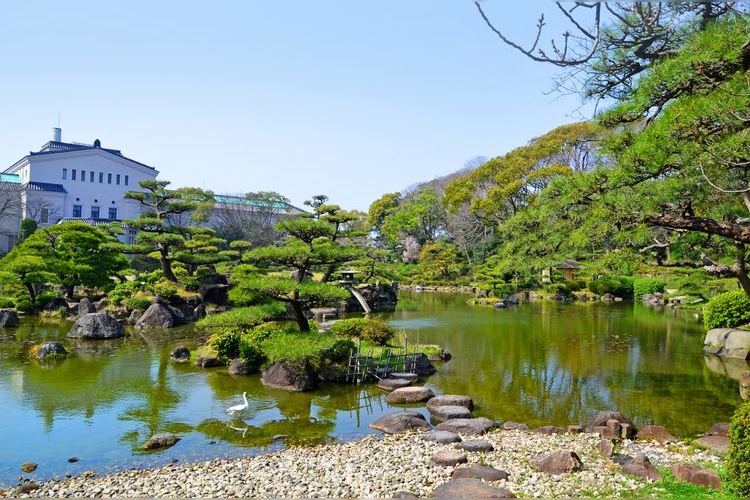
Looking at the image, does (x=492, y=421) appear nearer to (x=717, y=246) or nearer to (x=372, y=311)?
(x=717, y=246)

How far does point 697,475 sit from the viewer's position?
5.15m

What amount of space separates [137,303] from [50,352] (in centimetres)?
694

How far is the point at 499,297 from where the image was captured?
3130cm

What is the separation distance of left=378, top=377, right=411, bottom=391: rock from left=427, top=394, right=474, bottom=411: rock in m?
1.35

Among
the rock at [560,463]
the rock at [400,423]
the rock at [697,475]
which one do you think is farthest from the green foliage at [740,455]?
the rock at [400,423]

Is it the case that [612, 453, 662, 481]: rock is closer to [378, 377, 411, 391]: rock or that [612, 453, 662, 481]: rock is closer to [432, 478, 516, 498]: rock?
[432, 478, 516, 498]: rock

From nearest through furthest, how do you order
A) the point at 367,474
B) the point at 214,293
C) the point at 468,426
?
the point at 367,474 < the point at 468,426 < the point at 214,293

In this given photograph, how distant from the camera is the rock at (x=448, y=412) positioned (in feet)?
28.9

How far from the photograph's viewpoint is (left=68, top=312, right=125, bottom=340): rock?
15883 millimetres

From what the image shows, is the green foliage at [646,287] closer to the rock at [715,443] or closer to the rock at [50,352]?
the rock at [715,443]

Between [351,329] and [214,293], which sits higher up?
[214,293]

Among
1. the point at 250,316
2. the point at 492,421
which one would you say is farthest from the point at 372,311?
the point at 492,421

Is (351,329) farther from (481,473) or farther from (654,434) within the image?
(481,473)

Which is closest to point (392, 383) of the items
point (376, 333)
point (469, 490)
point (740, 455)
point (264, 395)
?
point (264, 395)
